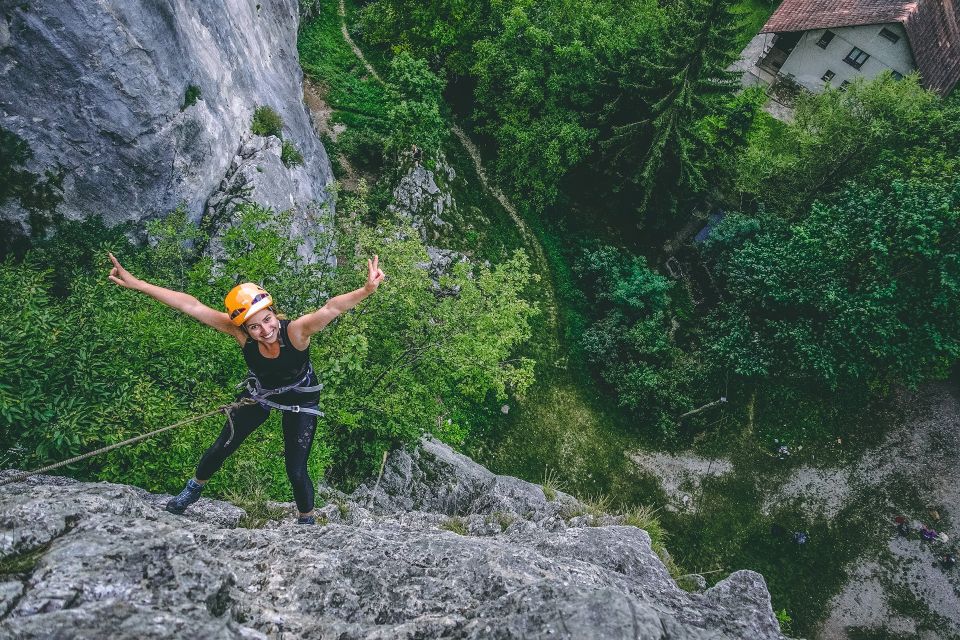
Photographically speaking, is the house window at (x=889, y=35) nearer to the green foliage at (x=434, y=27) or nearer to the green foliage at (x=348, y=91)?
the green foliage at (x=434, y=27)

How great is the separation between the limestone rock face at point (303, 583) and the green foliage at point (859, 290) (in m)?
16.3

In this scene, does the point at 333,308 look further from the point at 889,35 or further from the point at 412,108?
the point at 889,35

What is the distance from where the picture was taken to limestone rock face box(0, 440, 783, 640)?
469 cm

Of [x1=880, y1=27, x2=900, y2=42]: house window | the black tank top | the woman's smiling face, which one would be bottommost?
the black tank top

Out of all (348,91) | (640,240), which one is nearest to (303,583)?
(348,91)

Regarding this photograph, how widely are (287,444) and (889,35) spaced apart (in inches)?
1699

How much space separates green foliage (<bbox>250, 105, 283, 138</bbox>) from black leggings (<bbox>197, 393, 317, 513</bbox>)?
42.5ft

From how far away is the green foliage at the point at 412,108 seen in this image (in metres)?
24.4

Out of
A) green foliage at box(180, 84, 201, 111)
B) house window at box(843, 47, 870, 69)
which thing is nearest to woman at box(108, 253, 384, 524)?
green foliage at box(180, 84, 201, 111)

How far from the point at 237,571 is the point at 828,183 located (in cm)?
2788

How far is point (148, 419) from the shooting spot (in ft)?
26.0

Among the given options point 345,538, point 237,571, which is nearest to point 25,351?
point 237,571

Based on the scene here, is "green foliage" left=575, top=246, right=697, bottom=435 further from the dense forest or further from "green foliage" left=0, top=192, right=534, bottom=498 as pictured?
"green foliage" left=0, top=192, right=534, bottom=498

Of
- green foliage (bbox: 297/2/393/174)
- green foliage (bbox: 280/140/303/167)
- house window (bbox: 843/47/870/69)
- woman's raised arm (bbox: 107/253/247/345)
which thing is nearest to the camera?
woman's raised arm (bbox: 107/253/247/345)
